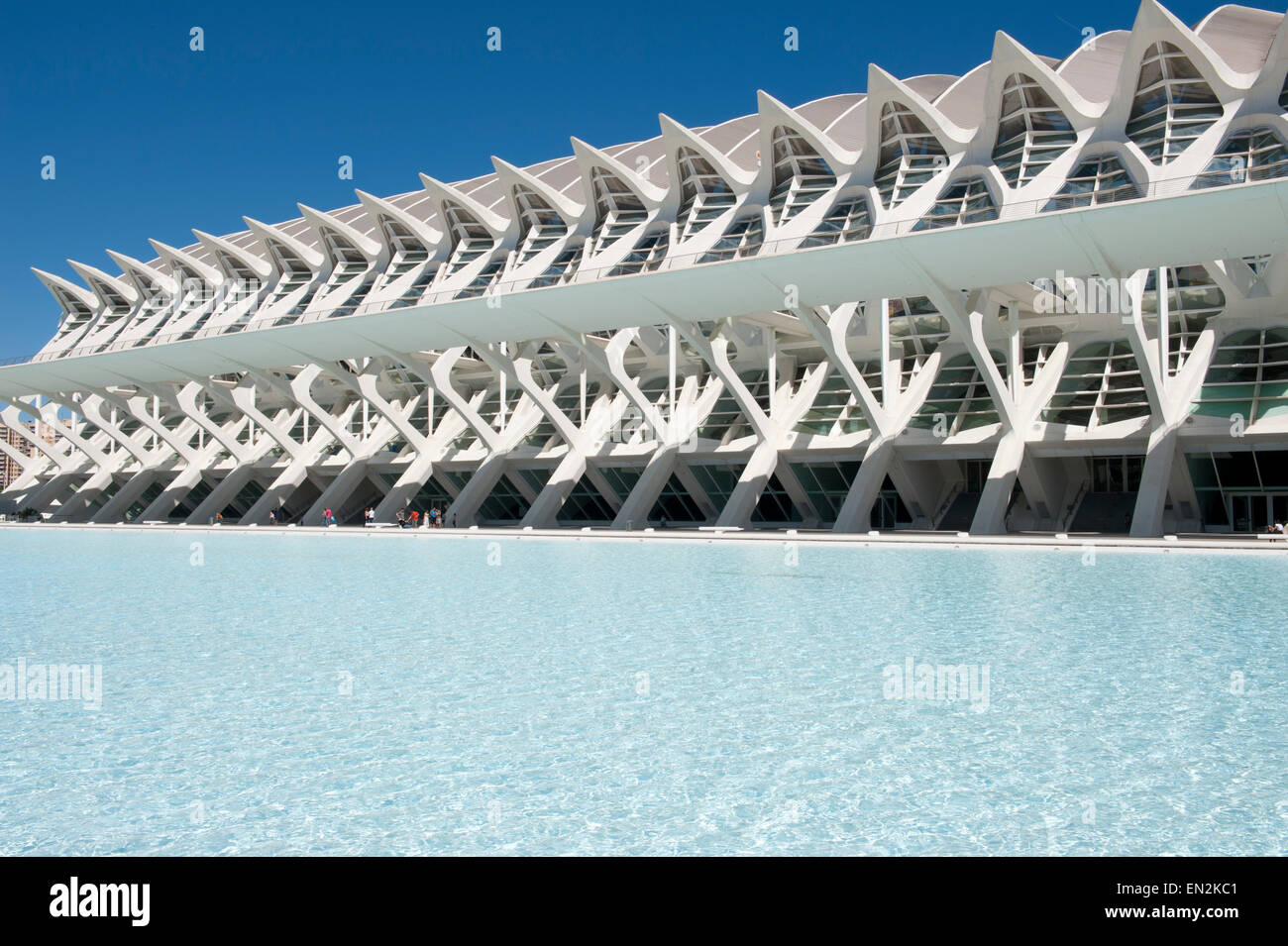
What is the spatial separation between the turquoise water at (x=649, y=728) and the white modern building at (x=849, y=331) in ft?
36.9

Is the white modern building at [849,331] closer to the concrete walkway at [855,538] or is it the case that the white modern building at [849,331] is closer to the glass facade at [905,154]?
the glass facade at [905,154]

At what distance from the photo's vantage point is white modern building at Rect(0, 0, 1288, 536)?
69.0ft

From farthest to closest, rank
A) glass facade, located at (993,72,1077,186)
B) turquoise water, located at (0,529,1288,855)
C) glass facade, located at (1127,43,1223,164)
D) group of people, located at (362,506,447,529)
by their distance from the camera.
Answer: group of people, located at (362,506,447,529)
glass facade, located at (993,72,1077,186)
glass facade, located at (1127,43,1223,164)
turquoise water, located at (0,529,1288,855)

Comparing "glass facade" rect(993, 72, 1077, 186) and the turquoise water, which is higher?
"glass facade" rect(993, 72, 1077, 186)

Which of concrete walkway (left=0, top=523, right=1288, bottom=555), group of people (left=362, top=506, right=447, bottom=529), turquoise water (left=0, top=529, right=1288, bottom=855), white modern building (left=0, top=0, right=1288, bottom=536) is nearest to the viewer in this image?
turquoise water (left=0, top=529, right=1288, bottom=855)

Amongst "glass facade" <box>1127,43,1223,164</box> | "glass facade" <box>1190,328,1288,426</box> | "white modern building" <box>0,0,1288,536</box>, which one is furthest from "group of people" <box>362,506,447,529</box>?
"glass facade" <box>1127,43,1223,164</box>

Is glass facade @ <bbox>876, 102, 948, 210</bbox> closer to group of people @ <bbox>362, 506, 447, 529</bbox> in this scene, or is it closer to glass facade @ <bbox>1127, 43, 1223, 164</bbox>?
glass facade @ <bbox>1127, 43, 1223, 164</bbox>

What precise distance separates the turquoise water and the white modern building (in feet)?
36.9

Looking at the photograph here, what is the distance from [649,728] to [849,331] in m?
23.6

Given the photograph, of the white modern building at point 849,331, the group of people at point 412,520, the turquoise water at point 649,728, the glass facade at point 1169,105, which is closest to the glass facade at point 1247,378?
the white modern building at point 849,331

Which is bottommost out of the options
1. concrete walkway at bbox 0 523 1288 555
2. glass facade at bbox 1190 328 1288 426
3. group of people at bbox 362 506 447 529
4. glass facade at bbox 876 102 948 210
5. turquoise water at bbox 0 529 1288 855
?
group of people at bbox 362 506 447 529

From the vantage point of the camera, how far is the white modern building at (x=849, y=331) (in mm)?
21031
